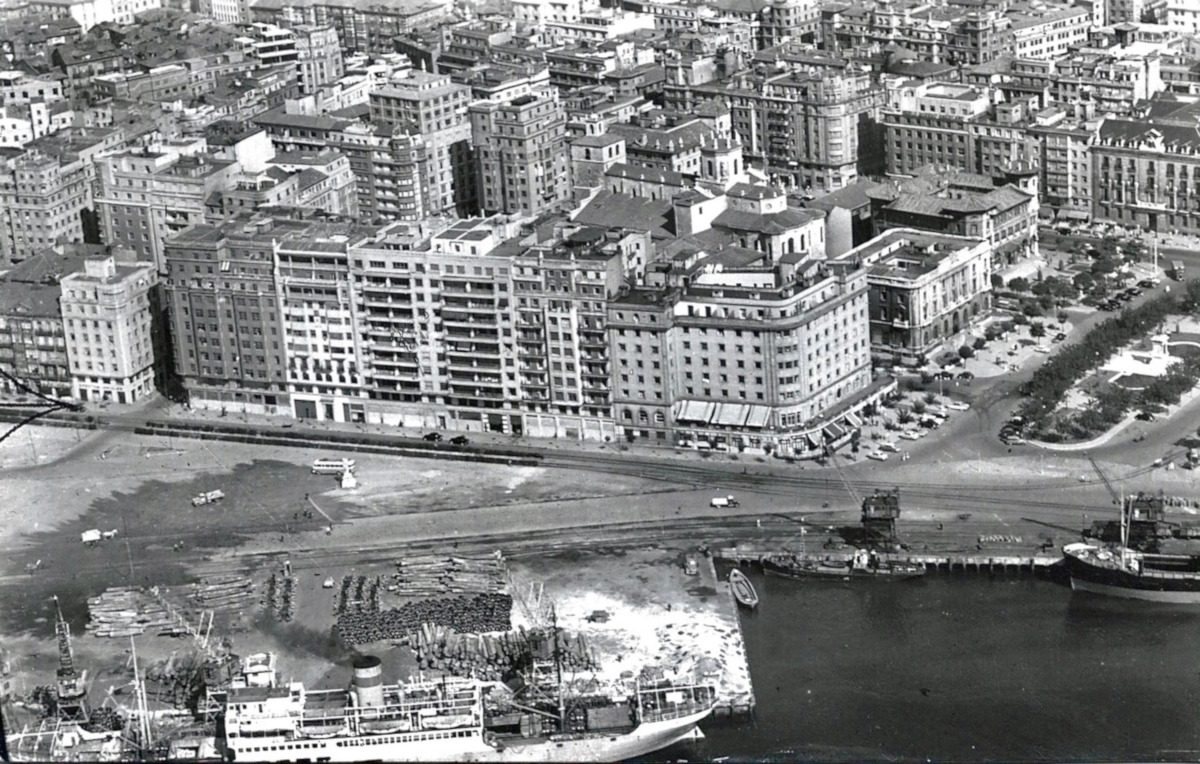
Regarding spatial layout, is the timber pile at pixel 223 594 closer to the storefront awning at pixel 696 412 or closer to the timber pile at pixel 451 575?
the timber pile at pixel 451 575

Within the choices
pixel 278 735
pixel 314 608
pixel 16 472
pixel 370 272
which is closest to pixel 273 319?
pixel 370 272

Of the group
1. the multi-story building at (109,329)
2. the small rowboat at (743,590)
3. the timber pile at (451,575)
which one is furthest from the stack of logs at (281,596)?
the multi-story building at (109,329)

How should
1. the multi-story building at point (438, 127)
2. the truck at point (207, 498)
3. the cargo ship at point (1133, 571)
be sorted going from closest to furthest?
the cargo ship at point (1133, 571), the truck at point (207, 498), the multi-story building at point (438, 127)

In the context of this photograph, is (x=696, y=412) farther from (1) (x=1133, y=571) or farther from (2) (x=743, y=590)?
(1) (x=1133, y=571)

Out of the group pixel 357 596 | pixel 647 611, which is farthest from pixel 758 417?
pixel 357 596

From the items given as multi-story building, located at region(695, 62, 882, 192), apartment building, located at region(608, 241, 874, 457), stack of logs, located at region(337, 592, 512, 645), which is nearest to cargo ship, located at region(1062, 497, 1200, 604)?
apartment building, located at region(608, 241, 874, 457)
